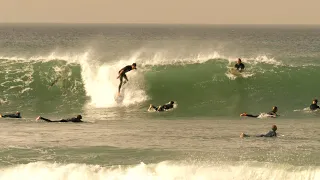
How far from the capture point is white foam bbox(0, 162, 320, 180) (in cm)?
1568

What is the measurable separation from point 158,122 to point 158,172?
21.5 ft

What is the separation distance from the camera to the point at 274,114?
2342cm

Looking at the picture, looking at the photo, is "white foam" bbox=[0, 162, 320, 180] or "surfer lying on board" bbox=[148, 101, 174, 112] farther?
"surfer lying on board" bbox=[148, 101, 174, 112]

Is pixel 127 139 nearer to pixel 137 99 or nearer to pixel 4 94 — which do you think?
pixel 137 99

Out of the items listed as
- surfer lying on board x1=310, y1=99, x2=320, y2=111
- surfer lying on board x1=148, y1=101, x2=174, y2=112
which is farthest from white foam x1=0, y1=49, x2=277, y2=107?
surfer lying on board x1=310, y1=99, x2=320, y2=111

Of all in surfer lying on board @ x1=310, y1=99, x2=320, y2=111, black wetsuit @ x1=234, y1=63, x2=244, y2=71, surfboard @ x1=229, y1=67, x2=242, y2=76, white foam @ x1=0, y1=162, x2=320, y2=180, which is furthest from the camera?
black wetsuit @ x1=234, y1=63, x2=244, y2=71

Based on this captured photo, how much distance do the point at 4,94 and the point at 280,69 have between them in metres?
12.9

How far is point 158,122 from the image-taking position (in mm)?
22344

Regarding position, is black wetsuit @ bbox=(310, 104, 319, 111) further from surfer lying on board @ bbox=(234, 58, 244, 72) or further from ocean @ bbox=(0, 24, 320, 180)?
surfer lying on board @ bbox=(234, 58, 244, 72)

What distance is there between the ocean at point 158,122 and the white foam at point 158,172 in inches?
1.0

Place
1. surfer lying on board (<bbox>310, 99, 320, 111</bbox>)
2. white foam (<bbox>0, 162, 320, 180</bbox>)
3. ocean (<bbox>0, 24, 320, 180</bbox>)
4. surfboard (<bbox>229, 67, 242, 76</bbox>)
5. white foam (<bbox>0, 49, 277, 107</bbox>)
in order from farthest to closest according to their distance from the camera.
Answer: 1. surfboard (<bbox>229, 67, 242, 76</bbox>)
2. white foam (<bbox>0, 49, 277, 107</bbox>)
3. surfer lying on board (<bbox>310, 99, 320, 111</bbox>)
4. ocean (<bbox>0, 24, 320, 180</bbox>)
5. white foam (<bbox>0, 162, 320, 180</bbox>)

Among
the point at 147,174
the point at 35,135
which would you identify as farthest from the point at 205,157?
the point at 35,135

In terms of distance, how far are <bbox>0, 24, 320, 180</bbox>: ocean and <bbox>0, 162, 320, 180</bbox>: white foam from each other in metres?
0.03

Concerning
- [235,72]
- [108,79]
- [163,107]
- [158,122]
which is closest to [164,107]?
[163,107]
